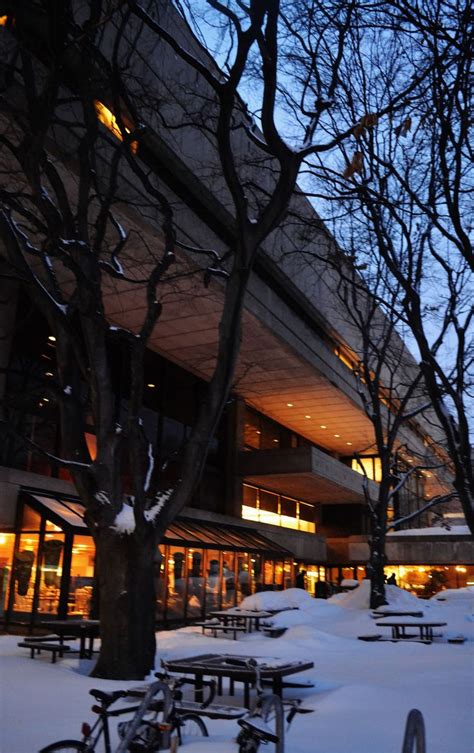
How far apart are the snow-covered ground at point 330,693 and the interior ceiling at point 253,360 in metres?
5.81

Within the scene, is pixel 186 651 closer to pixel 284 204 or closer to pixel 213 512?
pixel 284 204

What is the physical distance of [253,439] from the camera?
116 ft

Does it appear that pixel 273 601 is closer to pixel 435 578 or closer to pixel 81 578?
pixel 81 578

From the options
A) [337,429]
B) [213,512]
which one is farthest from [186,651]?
[337,429]

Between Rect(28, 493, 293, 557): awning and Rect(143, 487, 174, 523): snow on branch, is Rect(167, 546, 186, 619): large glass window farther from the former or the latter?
Rect(143, 487, 174, 523): snow on branch

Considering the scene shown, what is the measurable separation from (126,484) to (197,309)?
271 inches

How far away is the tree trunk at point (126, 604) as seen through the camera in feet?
30.6

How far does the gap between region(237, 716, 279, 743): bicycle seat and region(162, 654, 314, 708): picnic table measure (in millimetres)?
2350

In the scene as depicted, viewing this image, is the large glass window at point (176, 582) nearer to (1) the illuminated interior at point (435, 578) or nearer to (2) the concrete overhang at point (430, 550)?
(2) the concrete overhang at point (430, 550)

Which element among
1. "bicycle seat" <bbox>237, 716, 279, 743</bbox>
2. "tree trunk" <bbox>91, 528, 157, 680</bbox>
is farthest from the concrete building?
"bicycle seat" <bbox>237, 716, 279, 743</bbox>

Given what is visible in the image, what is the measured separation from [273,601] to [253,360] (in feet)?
32.2

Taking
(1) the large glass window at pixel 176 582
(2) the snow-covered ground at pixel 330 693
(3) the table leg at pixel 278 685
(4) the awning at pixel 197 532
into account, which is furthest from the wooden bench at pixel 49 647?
(1) the large glass window at pixel 176 582

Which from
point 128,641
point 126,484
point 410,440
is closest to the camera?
point 128,641

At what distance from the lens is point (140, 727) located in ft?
18.7
